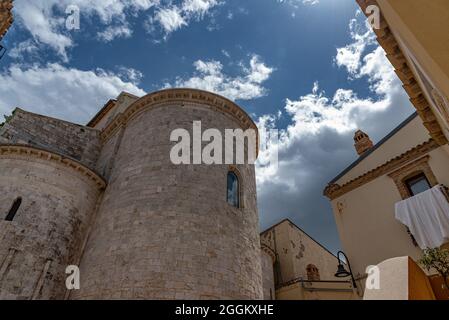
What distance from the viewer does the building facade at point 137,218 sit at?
27.1 feet

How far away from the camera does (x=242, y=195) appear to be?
439 inches

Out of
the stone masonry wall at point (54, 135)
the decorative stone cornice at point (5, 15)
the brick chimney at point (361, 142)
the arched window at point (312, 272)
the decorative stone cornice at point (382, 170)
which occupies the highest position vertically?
the decorative stone cornice at point (5, 15)

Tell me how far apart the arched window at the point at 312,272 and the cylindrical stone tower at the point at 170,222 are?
434 inches

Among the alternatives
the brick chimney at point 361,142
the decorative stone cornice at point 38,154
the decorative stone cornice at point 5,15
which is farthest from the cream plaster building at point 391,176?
the decorative stone cornice at point 5,15

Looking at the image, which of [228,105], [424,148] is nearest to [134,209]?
[228,105]

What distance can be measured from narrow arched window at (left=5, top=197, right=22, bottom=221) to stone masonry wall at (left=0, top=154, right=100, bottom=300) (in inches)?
4.4

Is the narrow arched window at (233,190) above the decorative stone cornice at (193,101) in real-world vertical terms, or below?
below

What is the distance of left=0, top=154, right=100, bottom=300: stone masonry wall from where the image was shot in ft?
28.5

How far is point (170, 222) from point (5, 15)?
37.1ft

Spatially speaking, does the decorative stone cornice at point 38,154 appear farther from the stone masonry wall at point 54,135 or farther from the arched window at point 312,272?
the arched window at point 312,272

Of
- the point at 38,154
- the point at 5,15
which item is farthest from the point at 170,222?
the point at 5,15

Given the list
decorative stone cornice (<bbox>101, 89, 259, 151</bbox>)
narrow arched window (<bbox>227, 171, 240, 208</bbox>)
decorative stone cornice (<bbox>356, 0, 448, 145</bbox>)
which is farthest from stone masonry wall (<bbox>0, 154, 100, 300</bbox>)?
decorative stone cornice (<bbox>356, 0, 448, 145</bbox>)

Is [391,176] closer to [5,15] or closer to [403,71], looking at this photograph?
[403,71]
